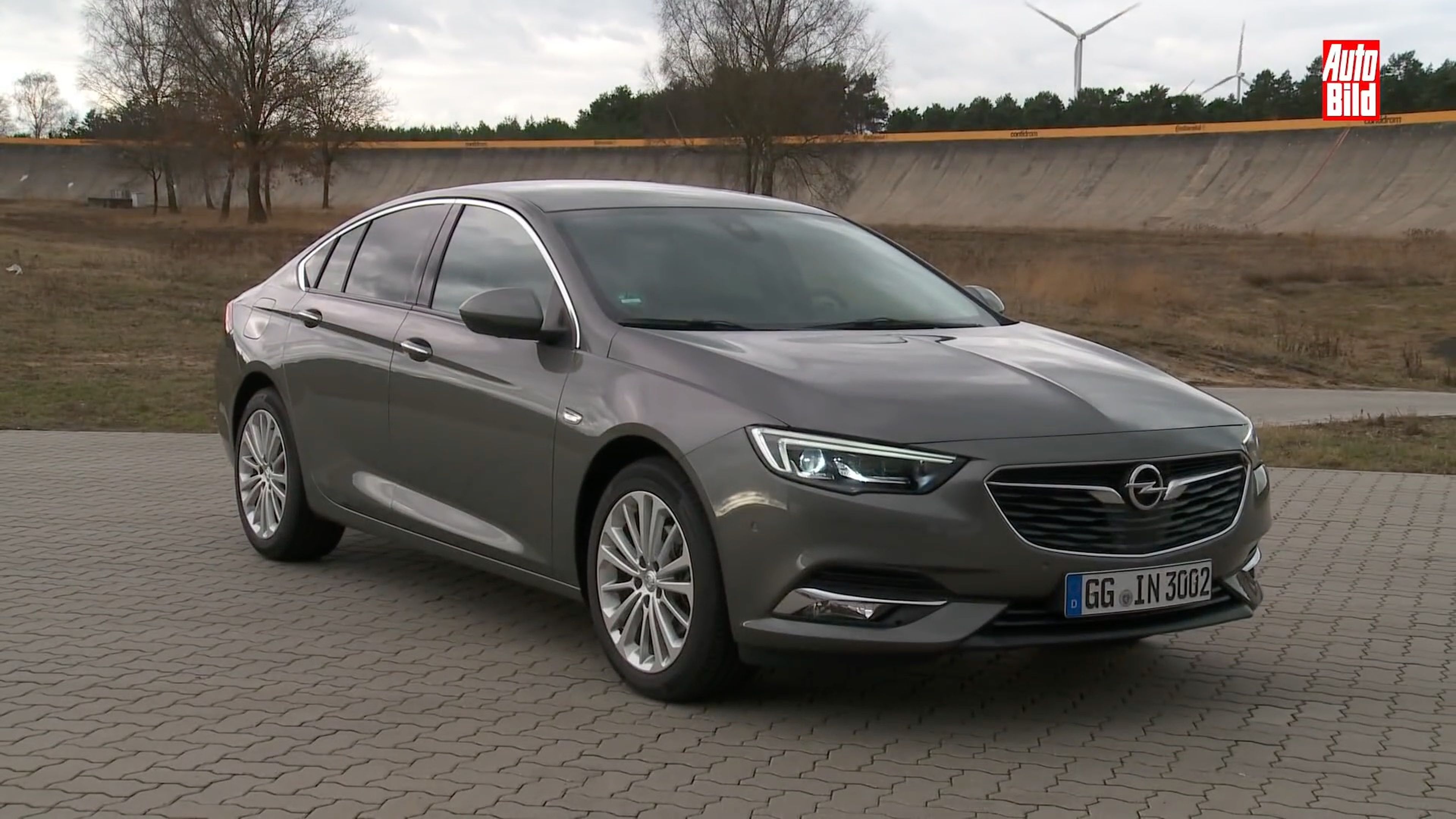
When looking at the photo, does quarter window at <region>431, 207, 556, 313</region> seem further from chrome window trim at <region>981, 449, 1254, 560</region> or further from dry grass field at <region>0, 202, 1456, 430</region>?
dry grass field at <region>0, 202, 1456, 430</region>

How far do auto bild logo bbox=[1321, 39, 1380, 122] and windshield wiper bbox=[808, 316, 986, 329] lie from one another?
246ft

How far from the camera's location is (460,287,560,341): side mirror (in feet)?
17.9

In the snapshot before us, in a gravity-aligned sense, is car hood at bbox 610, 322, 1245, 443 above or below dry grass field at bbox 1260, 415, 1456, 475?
above

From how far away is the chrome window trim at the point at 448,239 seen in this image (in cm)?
552

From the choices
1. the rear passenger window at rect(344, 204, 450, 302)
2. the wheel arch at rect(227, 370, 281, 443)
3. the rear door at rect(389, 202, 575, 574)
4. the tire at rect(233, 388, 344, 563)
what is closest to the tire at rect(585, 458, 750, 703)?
the rear door at rect(389, 202, 575, 574)

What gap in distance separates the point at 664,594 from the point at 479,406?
45.3 inches

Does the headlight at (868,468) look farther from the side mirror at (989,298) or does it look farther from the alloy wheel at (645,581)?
the side mirror at (989,298)

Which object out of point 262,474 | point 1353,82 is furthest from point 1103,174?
point 262,474

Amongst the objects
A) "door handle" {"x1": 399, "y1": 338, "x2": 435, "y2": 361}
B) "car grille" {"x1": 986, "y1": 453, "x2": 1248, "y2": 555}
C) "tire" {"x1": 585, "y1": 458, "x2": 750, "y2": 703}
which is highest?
"door handle" {"x1": 399, "y1": 338, "x2": 435, "y2": 361}

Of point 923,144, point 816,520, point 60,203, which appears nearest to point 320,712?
point 816,520

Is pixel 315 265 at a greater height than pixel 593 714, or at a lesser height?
greater

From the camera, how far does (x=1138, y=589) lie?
4.73 meters

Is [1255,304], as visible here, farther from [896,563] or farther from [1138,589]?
[896,563]

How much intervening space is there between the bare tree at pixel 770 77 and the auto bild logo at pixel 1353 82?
24685mm
